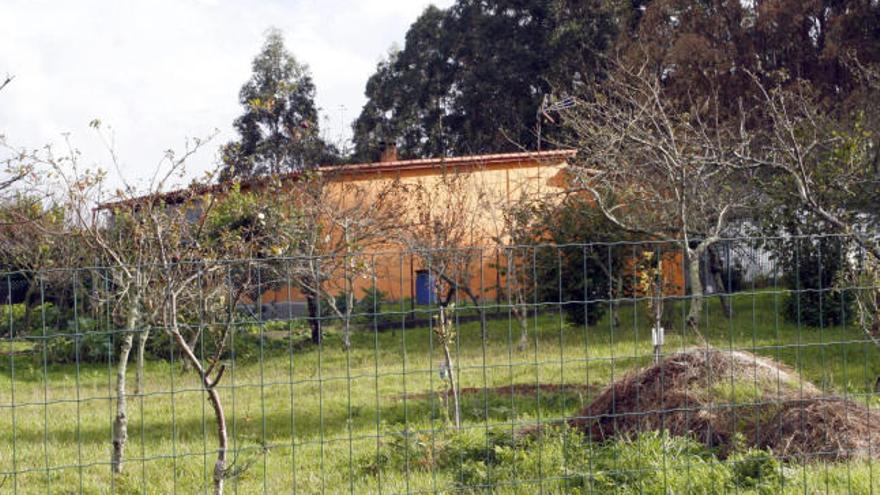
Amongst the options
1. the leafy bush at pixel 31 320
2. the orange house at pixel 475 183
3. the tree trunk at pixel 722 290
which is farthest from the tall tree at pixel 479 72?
the leafy bush at pixel 31 320

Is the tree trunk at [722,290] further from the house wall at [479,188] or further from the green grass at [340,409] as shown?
the house wall at [479,188]

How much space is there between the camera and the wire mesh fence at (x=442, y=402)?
508 centimetres

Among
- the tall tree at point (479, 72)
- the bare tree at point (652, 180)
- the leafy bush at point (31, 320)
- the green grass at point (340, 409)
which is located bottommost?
the green grass at point (340, 409)

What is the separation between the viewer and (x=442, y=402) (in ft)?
25.1

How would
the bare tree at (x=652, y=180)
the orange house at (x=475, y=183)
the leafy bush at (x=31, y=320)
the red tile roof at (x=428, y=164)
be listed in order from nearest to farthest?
the leafy bush at (x=31, y=320)
the bare tree at (x=652, y=180)
the orange house at (x=475, y=183)
the red tile roof at (x=428, y=164)

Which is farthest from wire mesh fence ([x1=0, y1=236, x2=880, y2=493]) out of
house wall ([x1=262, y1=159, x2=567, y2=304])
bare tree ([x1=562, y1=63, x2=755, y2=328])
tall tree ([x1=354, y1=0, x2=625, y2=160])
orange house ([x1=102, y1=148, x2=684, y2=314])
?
tall tree ([x1=354, y1=0, x2=625, y2=160])

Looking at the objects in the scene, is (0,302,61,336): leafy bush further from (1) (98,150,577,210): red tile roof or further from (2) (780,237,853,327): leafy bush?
(2) (780,237,853,327): leafy bush

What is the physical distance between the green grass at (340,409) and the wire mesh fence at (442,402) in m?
0.03

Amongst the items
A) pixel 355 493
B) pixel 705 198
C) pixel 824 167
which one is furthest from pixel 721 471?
pixel 705 198

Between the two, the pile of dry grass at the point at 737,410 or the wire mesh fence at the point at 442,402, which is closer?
the wire mesh fence at the point at 442,402

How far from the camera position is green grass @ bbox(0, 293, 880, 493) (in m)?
5.73

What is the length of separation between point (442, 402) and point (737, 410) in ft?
6.97

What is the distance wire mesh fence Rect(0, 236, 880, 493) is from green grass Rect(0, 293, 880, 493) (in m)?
0.03

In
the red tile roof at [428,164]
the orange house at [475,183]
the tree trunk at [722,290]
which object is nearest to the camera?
the tree trunk at [722,290]
